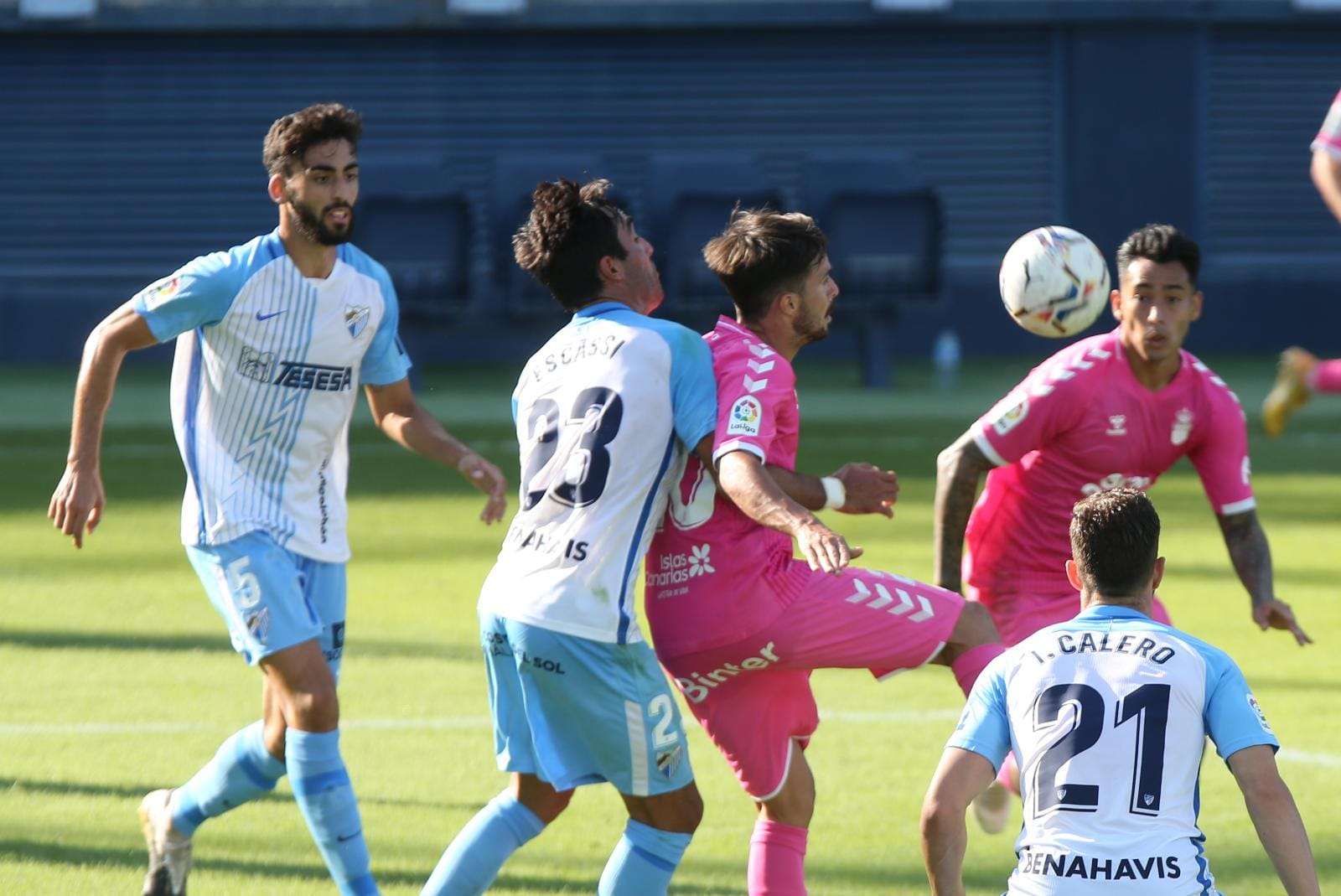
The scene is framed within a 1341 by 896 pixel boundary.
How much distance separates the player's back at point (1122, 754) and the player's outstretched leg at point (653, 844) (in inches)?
43.4

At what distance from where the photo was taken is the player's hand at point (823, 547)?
413cm

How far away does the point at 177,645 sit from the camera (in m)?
9.52

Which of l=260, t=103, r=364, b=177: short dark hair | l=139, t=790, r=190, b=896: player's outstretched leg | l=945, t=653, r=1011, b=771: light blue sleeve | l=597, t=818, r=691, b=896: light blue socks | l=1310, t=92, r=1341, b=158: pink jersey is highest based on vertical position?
l=260, t=103, r=364, b=177: short dark hair

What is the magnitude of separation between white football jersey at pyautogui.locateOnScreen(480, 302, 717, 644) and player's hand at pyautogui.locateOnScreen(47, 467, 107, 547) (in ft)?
4.30

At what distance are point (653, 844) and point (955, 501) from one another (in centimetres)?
185

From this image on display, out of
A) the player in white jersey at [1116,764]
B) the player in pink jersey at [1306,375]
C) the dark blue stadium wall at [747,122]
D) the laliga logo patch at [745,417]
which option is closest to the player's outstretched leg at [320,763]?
the laliga logo patch at [745,417]

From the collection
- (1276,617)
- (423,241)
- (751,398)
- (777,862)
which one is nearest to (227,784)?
(777,862)

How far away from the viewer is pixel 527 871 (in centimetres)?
577

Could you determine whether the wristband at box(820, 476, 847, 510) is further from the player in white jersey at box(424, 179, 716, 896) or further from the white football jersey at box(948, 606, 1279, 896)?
the white football jersey at box(948, 606, 1279, 896)

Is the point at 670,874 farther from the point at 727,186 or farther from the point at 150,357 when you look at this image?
the point at 150,357

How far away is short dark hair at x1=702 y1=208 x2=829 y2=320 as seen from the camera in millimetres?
4840

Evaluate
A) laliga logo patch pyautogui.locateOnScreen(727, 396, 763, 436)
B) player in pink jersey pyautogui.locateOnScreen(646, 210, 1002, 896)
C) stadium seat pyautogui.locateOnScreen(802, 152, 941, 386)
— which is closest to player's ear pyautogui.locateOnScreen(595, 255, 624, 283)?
player in pink jersey pyautogui.locateOnScreen(646, 210, 1002, 896)

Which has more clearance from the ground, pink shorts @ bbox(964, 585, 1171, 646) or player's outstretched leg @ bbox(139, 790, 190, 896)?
pink shorts @ bbox(964, 585, 1171, 646)

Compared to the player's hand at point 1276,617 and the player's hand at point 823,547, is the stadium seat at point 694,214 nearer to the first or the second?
the player's hand at point 1276,617
